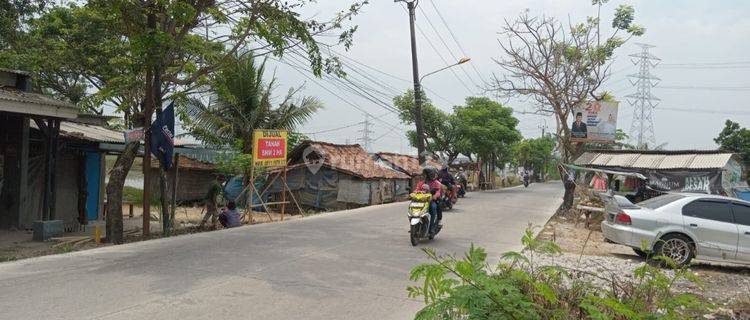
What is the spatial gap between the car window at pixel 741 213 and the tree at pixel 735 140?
1194 inches

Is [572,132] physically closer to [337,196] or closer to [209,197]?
[337,196]

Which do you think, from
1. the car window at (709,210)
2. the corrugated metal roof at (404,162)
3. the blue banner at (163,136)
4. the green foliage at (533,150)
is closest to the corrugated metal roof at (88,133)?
the blue banner at (163,136)

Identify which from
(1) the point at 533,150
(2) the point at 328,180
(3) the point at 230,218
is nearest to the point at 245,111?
(2) the point at 328,180

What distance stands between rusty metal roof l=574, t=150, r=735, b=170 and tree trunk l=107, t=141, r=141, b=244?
14.5m

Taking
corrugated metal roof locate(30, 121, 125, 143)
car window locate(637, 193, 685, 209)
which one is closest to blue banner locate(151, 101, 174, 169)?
corrugated metal roof locate(30, 121, 125, 143)

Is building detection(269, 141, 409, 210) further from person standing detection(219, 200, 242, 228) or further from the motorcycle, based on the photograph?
the motorcycle

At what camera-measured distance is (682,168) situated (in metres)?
16.8

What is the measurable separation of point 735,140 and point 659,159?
2460 centimetres

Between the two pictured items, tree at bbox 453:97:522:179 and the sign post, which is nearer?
the sign post

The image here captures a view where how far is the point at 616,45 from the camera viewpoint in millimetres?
20500

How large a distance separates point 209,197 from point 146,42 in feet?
19.0

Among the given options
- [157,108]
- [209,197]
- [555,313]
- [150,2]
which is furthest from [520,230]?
[555,313]

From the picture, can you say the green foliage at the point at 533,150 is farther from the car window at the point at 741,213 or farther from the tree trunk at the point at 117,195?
the tree trunk at the point at 117,195

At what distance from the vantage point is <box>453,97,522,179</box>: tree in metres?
38.5
